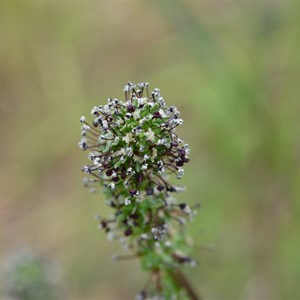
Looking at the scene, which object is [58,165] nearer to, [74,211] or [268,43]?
[74,211]

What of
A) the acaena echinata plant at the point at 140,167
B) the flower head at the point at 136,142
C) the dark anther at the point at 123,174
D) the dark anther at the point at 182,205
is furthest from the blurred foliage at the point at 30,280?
the dark anther at the point at 123,174

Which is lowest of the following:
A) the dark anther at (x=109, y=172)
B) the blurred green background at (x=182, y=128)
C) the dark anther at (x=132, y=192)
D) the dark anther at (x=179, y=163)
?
the dark anther at (x=132, y=192)

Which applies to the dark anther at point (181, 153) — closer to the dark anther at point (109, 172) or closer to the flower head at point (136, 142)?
the flower head at point (136, 142)

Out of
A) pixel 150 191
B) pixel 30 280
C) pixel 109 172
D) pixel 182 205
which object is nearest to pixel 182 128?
pixel 30 280

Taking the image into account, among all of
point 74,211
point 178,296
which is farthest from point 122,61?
point 178,296

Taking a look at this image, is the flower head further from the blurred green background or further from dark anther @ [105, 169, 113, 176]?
the blurred green background
